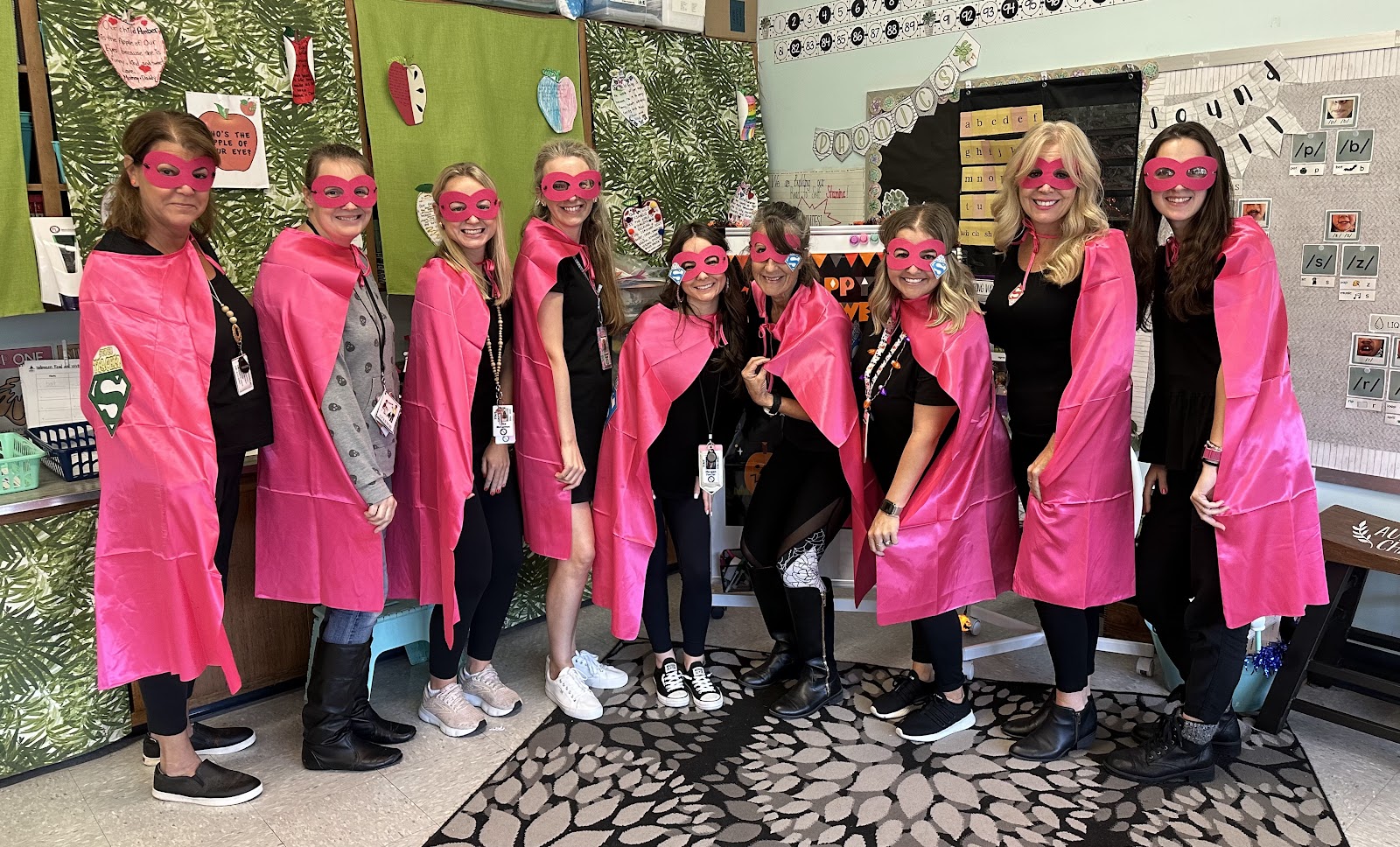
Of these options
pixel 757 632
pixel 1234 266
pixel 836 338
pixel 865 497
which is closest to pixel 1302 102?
pixel 1234 266

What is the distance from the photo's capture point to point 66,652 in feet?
8.10

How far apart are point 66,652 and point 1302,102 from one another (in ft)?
12.0

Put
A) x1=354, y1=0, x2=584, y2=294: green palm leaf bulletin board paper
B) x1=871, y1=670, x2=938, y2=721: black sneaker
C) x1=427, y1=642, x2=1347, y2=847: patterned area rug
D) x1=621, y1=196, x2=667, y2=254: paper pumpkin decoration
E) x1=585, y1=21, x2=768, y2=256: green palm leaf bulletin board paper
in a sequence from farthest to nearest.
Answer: x1=621, y1=196, x2=667, y2=254: paper pumpkin decoration → x1=585, y1=21, x2=768, y2=256: green palm leaf bulletin board paper → x1=354, y1=0, x2=584, y2=294: green palm leaf bulletin board paper → x1=871, y1=670, x2=938, y2=721: black sneaker → x1=427, y1=642, x2=1347, y2=847: patterned area rug

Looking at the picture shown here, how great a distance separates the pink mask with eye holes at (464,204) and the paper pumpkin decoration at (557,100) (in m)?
1.17

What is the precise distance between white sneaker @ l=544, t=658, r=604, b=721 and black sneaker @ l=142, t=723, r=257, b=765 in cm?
84

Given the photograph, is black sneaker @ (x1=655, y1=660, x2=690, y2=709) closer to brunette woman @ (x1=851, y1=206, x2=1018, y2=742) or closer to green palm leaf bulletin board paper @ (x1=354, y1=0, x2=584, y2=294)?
brunette woman @ (x1=851, y1=206, x2=1018, y2=742)

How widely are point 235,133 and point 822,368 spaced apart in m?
1.85

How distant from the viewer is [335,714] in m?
2.47

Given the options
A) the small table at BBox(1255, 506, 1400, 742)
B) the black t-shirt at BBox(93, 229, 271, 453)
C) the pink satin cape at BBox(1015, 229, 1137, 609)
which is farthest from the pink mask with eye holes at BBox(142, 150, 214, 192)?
the small table at BBox(1255, 506, 1400, 742)

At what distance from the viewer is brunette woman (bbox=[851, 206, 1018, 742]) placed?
7.71 ft

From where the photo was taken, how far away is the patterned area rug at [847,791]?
2201 mm

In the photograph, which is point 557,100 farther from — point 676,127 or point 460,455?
point 460,455

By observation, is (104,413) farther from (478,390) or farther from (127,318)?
(478,390)

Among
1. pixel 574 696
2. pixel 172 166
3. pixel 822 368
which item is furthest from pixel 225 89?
pixel 574 696
